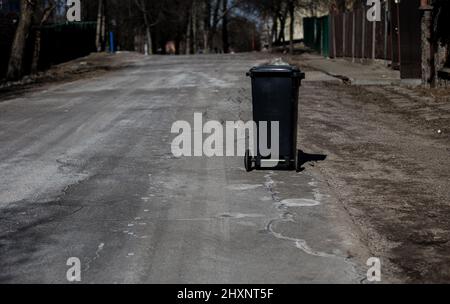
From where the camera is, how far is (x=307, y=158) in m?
11.2

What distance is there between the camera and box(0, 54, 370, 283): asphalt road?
612 centimetres

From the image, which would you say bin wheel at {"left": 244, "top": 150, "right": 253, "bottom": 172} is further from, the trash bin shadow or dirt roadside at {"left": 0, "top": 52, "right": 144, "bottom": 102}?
dirt roadside at {"left": 0, "top": 52, "right": 144, "bottom": 102}

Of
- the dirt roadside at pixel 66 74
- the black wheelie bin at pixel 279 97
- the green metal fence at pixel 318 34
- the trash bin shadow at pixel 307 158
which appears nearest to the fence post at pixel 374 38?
the green metal fence at pixel 318 34

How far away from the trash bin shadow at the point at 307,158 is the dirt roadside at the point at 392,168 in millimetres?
153

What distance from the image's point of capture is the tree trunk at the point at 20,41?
94.2 feet

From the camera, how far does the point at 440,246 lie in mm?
6699

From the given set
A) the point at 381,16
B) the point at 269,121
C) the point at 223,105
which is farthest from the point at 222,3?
the point at 269,121

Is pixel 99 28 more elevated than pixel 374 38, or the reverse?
pixel 99 28

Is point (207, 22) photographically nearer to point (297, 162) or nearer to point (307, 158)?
point (307, 158)

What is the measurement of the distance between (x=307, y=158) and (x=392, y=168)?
1.33 meters

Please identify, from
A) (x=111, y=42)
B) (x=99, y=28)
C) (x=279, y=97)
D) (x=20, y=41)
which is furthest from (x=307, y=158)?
(x=111, y=42)

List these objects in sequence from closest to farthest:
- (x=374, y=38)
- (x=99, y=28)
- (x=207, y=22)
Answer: (x=374, y=38) → (x=99, y=28) → (x=207, y=22)
